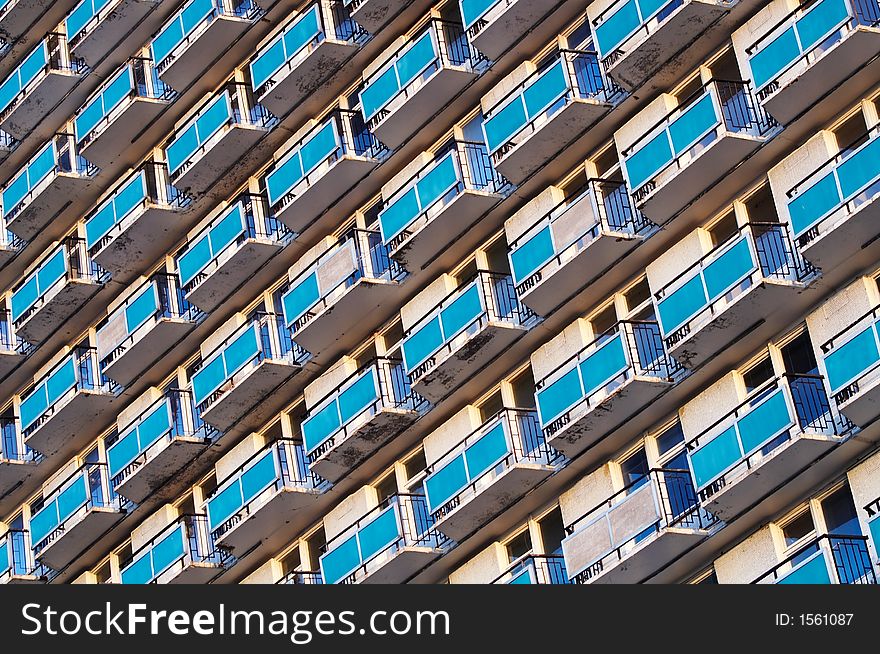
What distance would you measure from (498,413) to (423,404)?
2146 mm

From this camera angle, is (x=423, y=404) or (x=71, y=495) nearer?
(x=423, y=404)

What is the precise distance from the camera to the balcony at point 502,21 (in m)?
48.8

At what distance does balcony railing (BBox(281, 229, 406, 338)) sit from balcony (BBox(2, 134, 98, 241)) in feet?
29.3

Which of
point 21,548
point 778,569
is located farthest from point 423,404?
point 21,548

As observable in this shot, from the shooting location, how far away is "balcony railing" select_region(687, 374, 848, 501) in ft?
139

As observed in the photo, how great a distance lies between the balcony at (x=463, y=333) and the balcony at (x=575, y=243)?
0.79 metres

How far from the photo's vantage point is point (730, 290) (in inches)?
1718

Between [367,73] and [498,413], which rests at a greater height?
[367,73]

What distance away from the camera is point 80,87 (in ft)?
195

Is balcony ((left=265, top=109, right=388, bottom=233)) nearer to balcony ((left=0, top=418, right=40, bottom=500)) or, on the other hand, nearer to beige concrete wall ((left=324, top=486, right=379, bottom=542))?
beige concrete wall ((left=324, top=486, right=379, bottom=542))

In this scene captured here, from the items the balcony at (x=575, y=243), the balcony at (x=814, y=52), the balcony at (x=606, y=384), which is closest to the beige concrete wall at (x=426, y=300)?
the balcony at (x=575, y=243)

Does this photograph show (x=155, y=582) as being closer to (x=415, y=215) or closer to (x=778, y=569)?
(x=415, y=215)

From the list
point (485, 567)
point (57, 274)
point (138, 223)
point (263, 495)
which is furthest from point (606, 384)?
point (57, 274)

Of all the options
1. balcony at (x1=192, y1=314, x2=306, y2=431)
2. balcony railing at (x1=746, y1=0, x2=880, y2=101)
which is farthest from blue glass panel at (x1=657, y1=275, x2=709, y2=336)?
balcony at (x1=192, y1=314, x2=306, y2=431)
